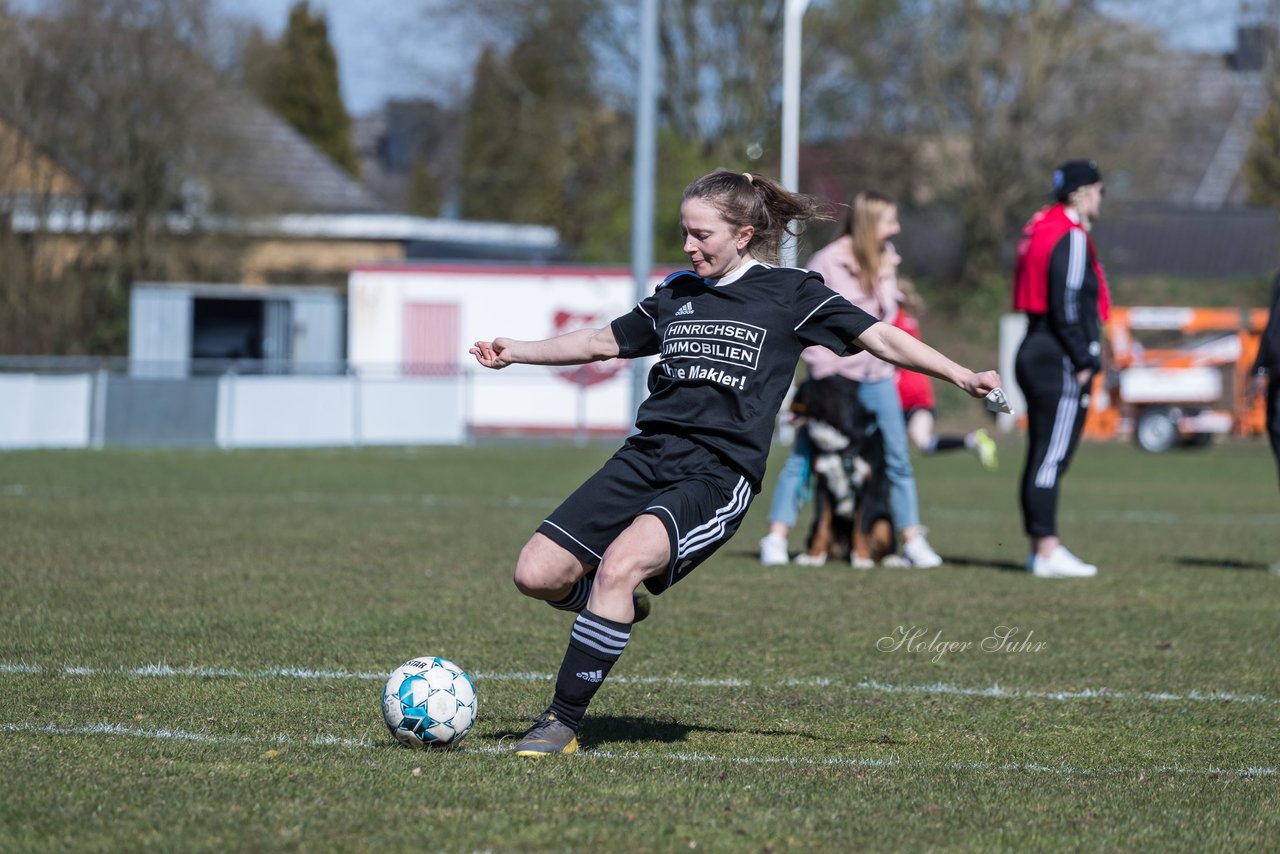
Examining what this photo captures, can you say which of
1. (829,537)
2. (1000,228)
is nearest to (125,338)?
(1000,228)

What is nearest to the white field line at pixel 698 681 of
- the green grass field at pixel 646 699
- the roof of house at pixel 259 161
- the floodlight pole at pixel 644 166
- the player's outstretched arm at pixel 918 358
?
the green grass field at pixel 646 699

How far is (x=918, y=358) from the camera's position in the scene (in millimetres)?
5055

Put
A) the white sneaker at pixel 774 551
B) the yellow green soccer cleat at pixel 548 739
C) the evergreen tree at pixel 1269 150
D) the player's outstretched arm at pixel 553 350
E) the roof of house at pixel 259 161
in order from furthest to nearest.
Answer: the evergreen tree at pixel 1269 150
the roof of house at pixel 259 161
the white sneaker at pixel 774 551
the player's outstretched arm at pixel 553 350
the yellow green soccer cleat at pixel 548 739

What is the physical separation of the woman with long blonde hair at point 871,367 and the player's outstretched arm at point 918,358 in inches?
180

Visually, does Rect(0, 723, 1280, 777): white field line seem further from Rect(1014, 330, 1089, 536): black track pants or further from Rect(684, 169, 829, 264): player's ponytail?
Rect(1014, 330, 1089, 536): black track pants

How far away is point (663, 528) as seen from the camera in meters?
4.89

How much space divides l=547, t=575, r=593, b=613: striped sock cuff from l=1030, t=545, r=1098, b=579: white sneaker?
17.5ft

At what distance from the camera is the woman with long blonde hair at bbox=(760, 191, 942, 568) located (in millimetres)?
9891

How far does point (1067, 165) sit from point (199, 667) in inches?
236

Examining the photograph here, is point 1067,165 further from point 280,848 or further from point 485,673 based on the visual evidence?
point 280,848

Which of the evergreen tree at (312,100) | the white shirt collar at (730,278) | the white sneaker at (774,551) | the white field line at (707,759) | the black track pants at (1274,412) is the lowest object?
the white sneaker at (774,551)

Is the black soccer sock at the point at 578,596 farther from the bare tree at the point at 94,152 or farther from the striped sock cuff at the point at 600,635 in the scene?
the bare tree at the point at 94,152

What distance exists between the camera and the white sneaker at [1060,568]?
389 inches

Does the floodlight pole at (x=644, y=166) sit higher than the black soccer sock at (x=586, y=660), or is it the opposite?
the floodlight pole at (x=644, y=166)
